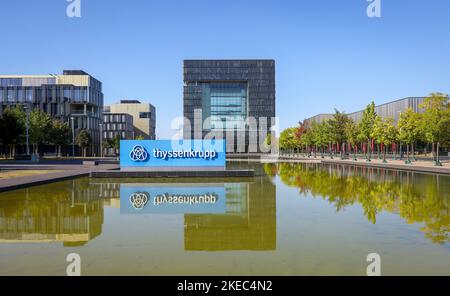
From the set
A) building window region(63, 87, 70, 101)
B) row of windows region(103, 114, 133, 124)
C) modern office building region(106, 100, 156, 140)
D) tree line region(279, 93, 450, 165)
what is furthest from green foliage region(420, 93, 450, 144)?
modern office building region(106, 100, 156, 140)

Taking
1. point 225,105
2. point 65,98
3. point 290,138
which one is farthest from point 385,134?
point 225,105

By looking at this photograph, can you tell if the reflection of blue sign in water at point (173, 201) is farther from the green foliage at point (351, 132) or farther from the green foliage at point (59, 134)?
the green foliage at point (59, 134)

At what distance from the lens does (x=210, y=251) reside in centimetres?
852

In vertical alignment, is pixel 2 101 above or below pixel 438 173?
above

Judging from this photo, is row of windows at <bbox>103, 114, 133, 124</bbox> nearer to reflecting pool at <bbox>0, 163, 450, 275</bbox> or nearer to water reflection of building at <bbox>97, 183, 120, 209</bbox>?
water reflection of building at <bbox>97, 183, 120, 209</bbox>

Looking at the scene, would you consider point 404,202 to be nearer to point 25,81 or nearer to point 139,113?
point 25,81

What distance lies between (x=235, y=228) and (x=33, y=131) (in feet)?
247

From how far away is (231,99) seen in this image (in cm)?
14762

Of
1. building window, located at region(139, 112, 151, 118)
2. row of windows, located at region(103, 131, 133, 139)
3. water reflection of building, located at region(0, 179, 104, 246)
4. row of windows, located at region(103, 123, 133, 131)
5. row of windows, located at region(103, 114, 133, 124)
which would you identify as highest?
building window, located at region(139, 112, 151, 118)

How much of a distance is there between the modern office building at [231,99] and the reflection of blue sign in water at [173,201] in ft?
405

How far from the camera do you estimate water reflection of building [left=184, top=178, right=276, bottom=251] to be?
9.03m
